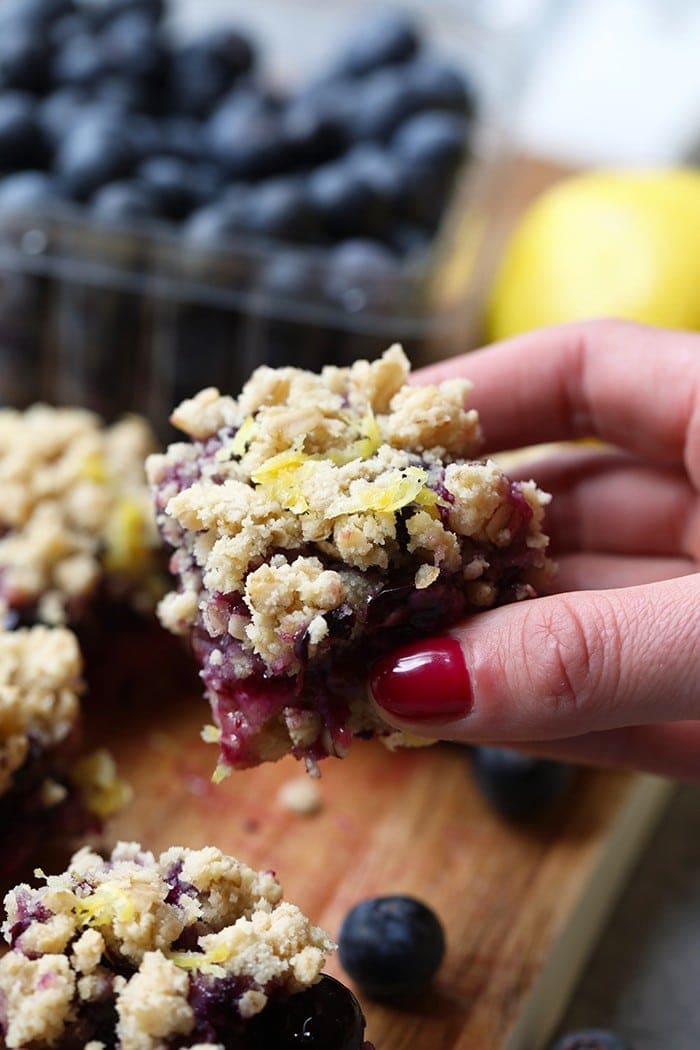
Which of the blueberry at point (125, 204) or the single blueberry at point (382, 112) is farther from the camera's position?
the single blueberry at point (382, 112)

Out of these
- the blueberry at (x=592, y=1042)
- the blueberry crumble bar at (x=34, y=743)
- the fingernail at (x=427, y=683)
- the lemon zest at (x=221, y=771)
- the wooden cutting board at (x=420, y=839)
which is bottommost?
the blueberry at (x=592, y=1042)

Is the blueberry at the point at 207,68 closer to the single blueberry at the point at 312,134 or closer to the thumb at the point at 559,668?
the single blueberry at the point at 312,134

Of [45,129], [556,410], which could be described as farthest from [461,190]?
[556,410]

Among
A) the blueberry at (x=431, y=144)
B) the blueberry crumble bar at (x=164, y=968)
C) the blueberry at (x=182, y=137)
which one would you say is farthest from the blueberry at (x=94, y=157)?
the blueberry crumble bar at (x=164, y=968)

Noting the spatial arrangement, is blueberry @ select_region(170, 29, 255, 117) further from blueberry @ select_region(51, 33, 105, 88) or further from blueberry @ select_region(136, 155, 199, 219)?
blueberry @ select_region(136, 155, 199, 219)

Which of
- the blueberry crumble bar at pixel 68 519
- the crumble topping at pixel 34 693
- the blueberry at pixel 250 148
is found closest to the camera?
the crumble topping at pixel 34 693

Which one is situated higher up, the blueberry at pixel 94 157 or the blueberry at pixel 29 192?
the blueberry at pixel 94 157

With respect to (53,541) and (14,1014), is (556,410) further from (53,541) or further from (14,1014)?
(14,1014)

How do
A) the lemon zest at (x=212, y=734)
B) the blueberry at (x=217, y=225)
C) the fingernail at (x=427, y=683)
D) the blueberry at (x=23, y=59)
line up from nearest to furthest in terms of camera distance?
1. the fingernail at (x=427, y=683)
2. the lemon zest at (x=212, y=734)
3. the blueberry at (x=217, y=225)
4. the blueberry at (x=23, y=59)

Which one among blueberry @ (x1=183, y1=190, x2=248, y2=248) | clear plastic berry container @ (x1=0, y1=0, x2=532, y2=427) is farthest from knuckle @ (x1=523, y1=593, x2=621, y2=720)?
blueberry @ (x1=183, y1=190, x2=248, y2=248)
